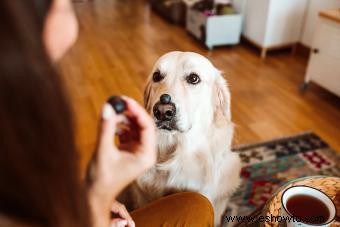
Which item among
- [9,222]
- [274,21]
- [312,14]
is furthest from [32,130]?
[312,14]

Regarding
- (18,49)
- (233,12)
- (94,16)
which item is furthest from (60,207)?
(94,16)

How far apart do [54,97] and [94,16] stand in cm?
435

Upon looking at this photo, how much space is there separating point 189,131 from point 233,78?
5.46 ft

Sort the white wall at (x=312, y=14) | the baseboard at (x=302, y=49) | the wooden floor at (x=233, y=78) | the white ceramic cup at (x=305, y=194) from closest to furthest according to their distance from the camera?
1. the white ceramic cup at (x=305, y=194)
2. the wooden floor at (x=233, y=78)
3. the white wall at (x=312, y=14)
4. the baseboard at (x=302, y=49)

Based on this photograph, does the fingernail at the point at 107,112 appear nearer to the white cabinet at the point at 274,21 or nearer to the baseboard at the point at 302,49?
the white cabinet at the point at 274,21

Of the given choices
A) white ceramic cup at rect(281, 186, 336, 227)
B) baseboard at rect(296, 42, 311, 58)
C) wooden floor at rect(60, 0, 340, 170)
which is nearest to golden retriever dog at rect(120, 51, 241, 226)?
wooden floor at rect(60, 0, 340, 170)

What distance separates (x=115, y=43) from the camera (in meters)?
3.57

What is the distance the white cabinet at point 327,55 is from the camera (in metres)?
2.17

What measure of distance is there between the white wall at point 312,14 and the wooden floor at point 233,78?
0.19 m

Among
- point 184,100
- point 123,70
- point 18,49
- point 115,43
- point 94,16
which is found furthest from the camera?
point 94,16

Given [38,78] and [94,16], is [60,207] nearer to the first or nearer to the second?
[38,78]

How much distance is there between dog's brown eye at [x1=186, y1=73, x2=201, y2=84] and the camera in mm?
1182

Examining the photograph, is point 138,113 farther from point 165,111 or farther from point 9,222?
point 165,111

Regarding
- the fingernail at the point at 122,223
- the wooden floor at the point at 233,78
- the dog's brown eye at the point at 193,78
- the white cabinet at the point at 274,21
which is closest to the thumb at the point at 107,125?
the fingernail at the point at 122,223
